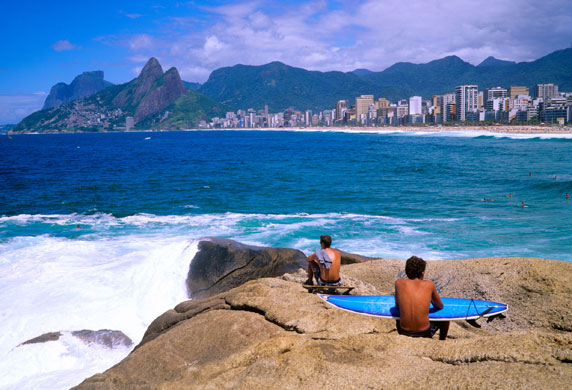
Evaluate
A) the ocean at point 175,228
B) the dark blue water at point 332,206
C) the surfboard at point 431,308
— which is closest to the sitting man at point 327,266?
the surfboard at point 431,308

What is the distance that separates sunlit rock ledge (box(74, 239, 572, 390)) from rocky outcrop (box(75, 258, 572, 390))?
0.02m

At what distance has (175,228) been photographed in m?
20.8

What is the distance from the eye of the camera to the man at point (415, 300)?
5.41 metres

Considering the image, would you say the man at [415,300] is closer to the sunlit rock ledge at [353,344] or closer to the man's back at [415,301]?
the man's back at [415,301]

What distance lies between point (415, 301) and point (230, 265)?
6530mm

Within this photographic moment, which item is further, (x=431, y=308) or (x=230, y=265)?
(x=230, y=265)

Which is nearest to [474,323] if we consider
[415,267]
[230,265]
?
[415,267]

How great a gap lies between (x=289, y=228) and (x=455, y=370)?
1613 cm

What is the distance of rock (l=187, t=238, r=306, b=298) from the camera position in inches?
423

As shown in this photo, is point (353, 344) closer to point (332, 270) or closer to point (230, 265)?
point (332, 270)

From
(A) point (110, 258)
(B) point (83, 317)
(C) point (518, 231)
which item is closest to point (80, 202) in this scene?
(A) point (110, 258)

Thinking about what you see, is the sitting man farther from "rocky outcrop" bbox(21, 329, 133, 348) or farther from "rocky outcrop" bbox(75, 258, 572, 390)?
"rocky outcrop" bbox(21, 329, 133, 348)

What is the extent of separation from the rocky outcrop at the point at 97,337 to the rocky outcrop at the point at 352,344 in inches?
61.5

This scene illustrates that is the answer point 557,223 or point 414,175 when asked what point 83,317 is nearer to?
point 557,223
